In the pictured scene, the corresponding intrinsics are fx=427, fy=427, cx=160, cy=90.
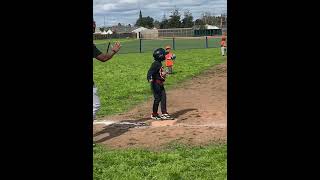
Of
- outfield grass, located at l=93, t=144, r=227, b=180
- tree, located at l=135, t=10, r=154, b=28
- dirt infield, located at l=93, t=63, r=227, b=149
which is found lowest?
outfield grass, located at l=93, t=144, r=227, b=180

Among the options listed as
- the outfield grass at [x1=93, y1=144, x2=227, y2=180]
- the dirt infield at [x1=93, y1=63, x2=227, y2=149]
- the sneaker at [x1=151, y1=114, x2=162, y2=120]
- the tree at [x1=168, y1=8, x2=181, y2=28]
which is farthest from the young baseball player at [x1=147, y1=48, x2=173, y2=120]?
the tree at [x1=168, y1=8, x2=181, y2=28]

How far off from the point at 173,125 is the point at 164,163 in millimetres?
2349

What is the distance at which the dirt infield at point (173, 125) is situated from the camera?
21.6 ft

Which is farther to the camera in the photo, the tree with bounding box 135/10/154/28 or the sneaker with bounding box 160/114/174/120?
the tree with bounding box 135/10/154/28

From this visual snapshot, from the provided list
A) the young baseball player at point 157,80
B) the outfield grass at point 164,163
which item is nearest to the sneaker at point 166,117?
the young baseball player at point 157,80

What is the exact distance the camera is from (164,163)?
536 centimetres

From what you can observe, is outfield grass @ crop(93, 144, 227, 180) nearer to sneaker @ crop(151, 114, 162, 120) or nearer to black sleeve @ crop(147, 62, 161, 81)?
sneaker @ crop(151, 114, 162, 120)

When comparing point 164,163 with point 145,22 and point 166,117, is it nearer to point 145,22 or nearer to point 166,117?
point 166,117

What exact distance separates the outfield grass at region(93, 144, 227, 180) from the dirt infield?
1.36ft

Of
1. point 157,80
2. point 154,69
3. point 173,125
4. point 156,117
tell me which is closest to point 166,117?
point 156,117

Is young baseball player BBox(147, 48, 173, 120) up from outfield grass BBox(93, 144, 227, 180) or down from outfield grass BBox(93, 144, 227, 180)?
up

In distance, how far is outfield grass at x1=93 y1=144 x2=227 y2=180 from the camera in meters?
4.86

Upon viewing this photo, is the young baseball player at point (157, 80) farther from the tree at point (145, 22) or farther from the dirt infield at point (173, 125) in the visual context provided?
the tree at point (145, 22)
